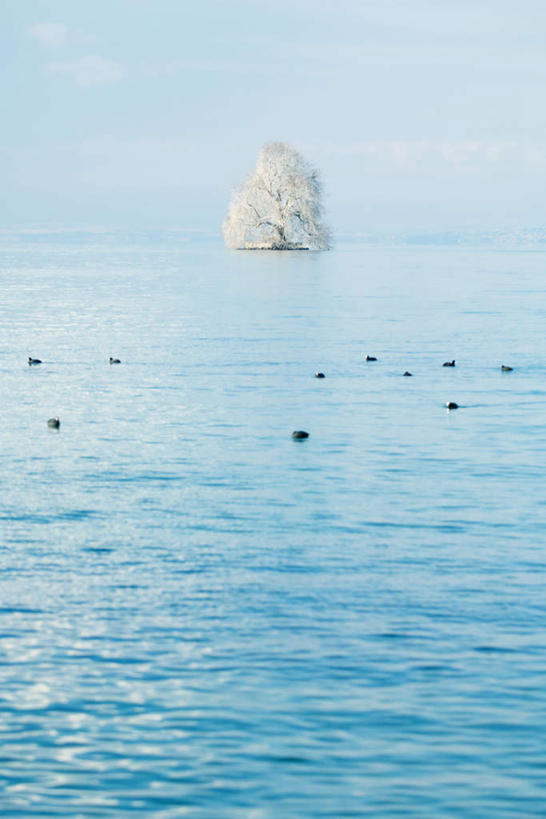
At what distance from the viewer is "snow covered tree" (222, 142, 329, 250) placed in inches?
5984

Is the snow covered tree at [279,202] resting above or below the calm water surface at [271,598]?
above

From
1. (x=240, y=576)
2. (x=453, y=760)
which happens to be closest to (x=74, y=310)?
(x=240, y=576)

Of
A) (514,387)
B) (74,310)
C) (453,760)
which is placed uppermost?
(74,310)

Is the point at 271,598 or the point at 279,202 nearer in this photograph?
the point at 271,598

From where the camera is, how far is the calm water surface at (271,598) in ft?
41.5

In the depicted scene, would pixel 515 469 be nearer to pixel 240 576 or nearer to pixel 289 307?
pixel 240 576

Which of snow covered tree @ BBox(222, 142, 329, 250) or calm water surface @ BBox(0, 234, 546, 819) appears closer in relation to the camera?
calm water surface @ BBox(0, 234, 546, 819)

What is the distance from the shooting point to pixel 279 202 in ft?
512

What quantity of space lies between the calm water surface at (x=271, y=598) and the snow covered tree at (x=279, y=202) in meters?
111

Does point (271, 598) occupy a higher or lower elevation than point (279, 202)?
lower

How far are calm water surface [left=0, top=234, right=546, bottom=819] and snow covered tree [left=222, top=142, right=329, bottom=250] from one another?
365ft

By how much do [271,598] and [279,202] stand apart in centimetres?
14052

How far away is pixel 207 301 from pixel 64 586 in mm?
68414

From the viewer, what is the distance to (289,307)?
259ft
